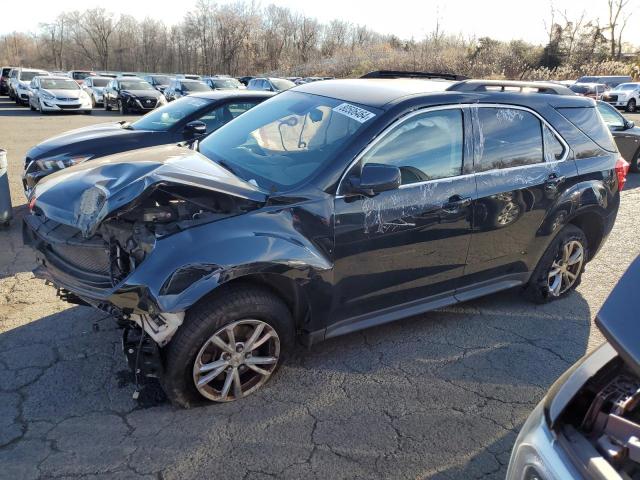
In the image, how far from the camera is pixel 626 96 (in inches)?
1117

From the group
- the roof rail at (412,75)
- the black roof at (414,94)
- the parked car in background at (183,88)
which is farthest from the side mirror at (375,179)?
the parked car in background at (183,88)

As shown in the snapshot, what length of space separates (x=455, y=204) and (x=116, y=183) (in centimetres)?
225

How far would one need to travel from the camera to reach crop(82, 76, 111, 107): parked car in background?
2580 cm

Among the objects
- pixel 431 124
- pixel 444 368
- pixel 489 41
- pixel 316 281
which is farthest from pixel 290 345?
pixel 489 41

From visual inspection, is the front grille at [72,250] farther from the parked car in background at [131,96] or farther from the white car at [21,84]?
the white car at [21,84]

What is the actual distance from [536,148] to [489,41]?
1874 inches

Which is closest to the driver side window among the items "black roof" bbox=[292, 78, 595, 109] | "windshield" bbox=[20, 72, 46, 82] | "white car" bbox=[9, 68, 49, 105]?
"black roof" bbox=[292, 78, 595, 109]

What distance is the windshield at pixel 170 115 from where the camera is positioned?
6957 mm

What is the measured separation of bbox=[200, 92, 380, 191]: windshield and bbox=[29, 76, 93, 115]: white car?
775 inches

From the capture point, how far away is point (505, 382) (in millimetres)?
3469

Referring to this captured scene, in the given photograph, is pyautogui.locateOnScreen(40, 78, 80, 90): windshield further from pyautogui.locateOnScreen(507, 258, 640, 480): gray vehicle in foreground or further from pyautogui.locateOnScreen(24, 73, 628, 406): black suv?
pyautogui.locateOnScreen(507, 258, 640, 480): gray vehicle in foreground

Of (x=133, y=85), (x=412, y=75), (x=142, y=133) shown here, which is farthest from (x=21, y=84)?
(x=412, y=75)

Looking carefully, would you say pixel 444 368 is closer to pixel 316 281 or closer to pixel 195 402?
pixel 316 281

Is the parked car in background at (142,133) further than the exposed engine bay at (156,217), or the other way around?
the parked car in background at (142,133)
